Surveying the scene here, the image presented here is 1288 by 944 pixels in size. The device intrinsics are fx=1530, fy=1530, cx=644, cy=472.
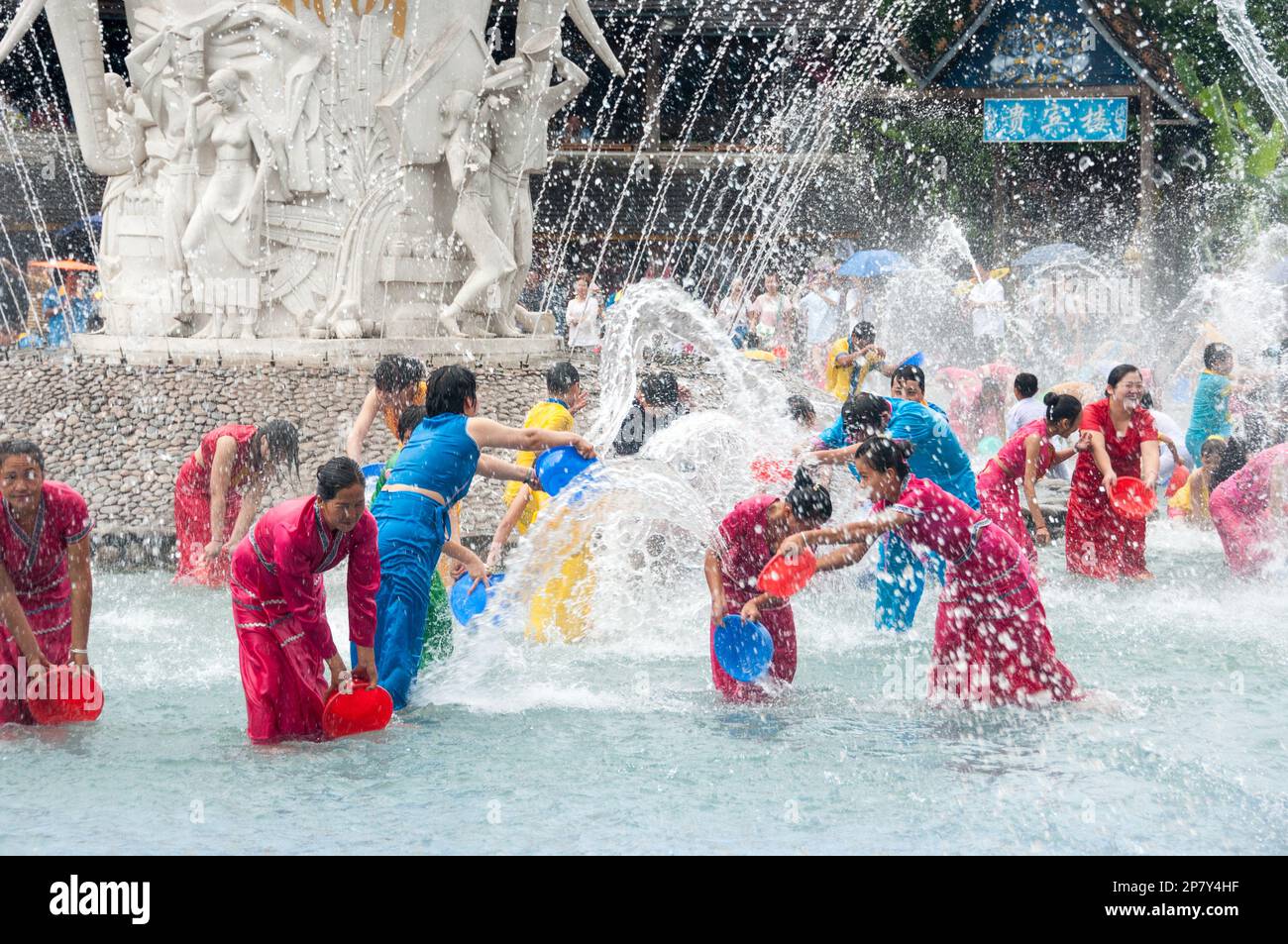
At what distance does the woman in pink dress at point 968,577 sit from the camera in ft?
17.6

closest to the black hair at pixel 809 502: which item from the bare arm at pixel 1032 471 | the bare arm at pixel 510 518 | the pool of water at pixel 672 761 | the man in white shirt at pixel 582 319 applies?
the pool of water at pixel 672 761

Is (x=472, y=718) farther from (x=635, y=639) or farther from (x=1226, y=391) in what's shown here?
(x=1226, y=391)

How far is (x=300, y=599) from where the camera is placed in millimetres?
5117

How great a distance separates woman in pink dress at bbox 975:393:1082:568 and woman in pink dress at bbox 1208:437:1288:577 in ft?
3.66

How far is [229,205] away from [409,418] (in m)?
5.69

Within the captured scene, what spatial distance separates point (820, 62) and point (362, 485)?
810 inches

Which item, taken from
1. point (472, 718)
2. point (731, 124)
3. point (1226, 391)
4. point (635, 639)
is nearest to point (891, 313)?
point (731, 124)

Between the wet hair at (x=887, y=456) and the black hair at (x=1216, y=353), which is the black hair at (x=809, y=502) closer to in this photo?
the wet hair at (x=887, y=456)

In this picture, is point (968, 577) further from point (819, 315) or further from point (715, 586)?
point (819, 315)

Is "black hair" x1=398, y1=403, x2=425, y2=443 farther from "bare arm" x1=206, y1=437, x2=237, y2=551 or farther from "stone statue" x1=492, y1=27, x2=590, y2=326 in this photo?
"stone statue" x1=492, y1=27, x2=590, y2=326

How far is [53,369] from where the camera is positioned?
39.2 ft

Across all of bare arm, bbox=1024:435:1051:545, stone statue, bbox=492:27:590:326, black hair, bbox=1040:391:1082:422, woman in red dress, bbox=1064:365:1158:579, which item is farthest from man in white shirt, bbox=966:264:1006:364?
black hair, bbox=1040:391:1082:422

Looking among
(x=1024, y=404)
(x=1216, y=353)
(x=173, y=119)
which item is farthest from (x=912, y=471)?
(x=173, y=119)

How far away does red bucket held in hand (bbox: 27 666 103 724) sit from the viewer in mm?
5379
